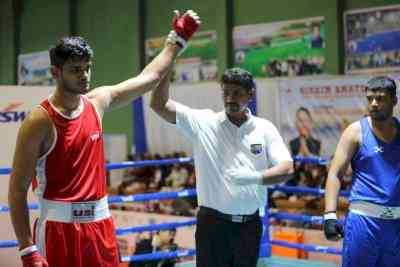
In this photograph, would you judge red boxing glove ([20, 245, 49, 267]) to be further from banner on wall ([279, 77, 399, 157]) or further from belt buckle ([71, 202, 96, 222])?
banner on wall ([279, 77, 399, 157])

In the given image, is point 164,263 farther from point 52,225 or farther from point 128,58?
point 128,58

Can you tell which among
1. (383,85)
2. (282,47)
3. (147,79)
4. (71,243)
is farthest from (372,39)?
(71,243)

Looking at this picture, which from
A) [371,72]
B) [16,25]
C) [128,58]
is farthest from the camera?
[16,25]

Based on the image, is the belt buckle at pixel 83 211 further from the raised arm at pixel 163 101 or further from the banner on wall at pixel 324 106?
the banner on wall at pixel 324 106

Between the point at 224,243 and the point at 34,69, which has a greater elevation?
the point at 34,69

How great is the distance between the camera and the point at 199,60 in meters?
10.4

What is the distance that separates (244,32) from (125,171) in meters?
3.29

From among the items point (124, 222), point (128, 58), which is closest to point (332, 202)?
point (124, 222)

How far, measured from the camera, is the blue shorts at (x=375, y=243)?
2.97m

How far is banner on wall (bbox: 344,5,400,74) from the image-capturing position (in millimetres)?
7617

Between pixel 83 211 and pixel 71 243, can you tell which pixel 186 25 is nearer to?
pixel 83 211

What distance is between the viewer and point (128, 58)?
11609mm

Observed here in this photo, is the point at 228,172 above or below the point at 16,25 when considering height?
below

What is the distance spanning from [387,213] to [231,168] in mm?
794
